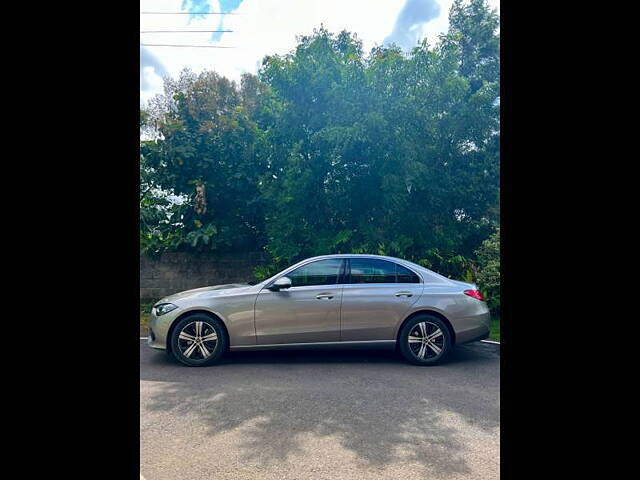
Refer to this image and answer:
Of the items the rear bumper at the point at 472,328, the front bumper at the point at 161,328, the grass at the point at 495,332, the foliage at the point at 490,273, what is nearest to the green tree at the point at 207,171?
the front bumper at the point at 161,328

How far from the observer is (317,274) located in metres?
5.62

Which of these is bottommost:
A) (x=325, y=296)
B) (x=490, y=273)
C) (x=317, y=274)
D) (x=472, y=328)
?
(x=472, y=328)

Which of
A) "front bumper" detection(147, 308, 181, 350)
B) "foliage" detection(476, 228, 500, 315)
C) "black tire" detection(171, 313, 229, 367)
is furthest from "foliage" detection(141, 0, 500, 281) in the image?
"front bumper" detection(147, 308, 181, 350)

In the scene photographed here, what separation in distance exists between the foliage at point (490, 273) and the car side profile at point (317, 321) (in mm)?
3166

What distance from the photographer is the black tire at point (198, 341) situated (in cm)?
537

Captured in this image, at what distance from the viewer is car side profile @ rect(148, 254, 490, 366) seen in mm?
5375

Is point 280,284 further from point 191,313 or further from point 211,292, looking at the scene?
point 191,313

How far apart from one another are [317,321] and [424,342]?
1.33 m

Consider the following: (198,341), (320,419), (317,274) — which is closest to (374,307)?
(317,274)

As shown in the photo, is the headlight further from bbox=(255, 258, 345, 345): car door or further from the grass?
the grass
